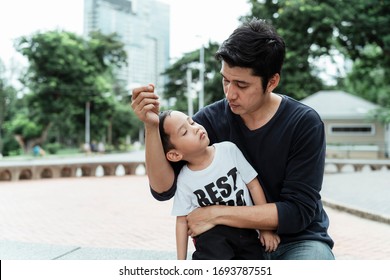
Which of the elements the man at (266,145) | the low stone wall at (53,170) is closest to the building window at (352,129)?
the low stone wall at (53,170)

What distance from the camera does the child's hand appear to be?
68.4 inches

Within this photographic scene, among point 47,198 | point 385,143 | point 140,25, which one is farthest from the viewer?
point 385,143

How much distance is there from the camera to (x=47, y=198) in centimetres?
864

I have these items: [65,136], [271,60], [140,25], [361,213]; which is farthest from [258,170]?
[65,136]

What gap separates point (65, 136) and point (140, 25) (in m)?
34.5

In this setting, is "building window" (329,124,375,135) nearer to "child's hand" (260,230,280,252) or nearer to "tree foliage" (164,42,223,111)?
"tree foliage" (164,42,223,111)

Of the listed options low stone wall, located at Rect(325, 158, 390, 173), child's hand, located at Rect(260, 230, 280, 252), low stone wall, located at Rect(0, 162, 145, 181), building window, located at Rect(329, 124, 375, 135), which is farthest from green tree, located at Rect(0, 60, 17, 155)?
child's hand, located at Rect(260, 230, 280, 252)

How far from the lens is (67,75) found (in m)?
25.3

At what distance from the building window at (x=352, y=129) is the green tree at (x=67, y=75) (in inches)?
391

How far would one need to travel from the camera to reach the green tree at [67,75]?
24.4 m

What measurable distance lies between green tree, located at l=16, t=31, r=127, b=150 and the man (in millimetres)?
21484

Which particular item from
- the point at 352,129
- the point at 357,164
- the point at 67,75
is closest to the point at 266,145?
the point at 357,164

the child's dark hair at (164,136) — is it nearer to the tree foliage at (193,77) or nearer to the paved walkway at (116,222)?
the paved walkway at (116,222)

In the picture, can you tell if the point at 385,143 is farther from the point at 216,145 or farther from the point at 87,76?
the point at 216,145
